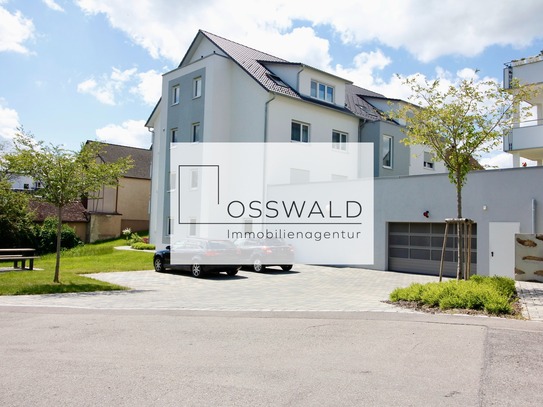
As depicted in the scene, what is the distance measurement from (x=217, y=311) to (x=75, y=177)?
6.96 metres

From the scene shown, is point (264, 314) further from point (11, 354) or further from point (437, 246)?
point (437, 246)

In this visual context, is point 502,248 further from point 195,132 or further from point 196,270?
point 195,132

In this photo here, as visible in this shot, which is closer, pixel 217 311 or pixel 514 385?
pixel 514 385

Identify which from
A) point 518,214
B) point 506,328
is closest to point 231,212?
point 518,214

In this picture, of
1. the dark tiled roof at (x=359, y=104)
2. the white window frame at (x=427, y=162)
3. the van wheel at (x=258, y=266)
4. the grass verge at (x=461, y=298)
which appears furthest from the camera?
the white window frame at (x=427, y=162)

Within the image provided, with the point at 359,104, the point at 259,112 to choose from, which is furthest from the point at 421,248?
the point at 359,104

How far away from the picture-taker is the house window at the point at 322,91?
1086 inches

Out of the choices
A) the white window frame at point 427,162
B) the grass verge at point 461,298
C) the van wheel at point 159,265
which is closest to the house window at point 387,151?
the white window frame at point 427,162

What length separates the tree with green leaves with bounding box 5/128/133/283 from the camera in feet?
44.2

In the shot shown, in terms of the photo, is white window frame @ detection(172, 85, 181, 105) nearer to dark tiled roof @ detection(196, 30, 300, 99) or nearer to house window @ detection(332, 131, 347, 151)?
dark tiled roof @ detection(196, 30, 300, 99)

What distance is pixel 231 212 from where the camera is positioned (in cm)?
2562

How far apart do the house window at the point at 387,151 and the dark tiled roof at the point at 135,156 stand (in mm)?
24783

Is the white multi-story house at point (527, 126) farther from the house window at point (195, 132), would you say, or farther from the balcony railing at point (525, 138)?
the house window at point (195, 132)

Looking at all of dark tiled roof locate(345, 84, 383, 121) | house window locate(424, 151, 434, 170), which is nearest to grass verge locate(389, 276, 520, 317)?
dark tiled roof locate(345, 84, 383, 121)
